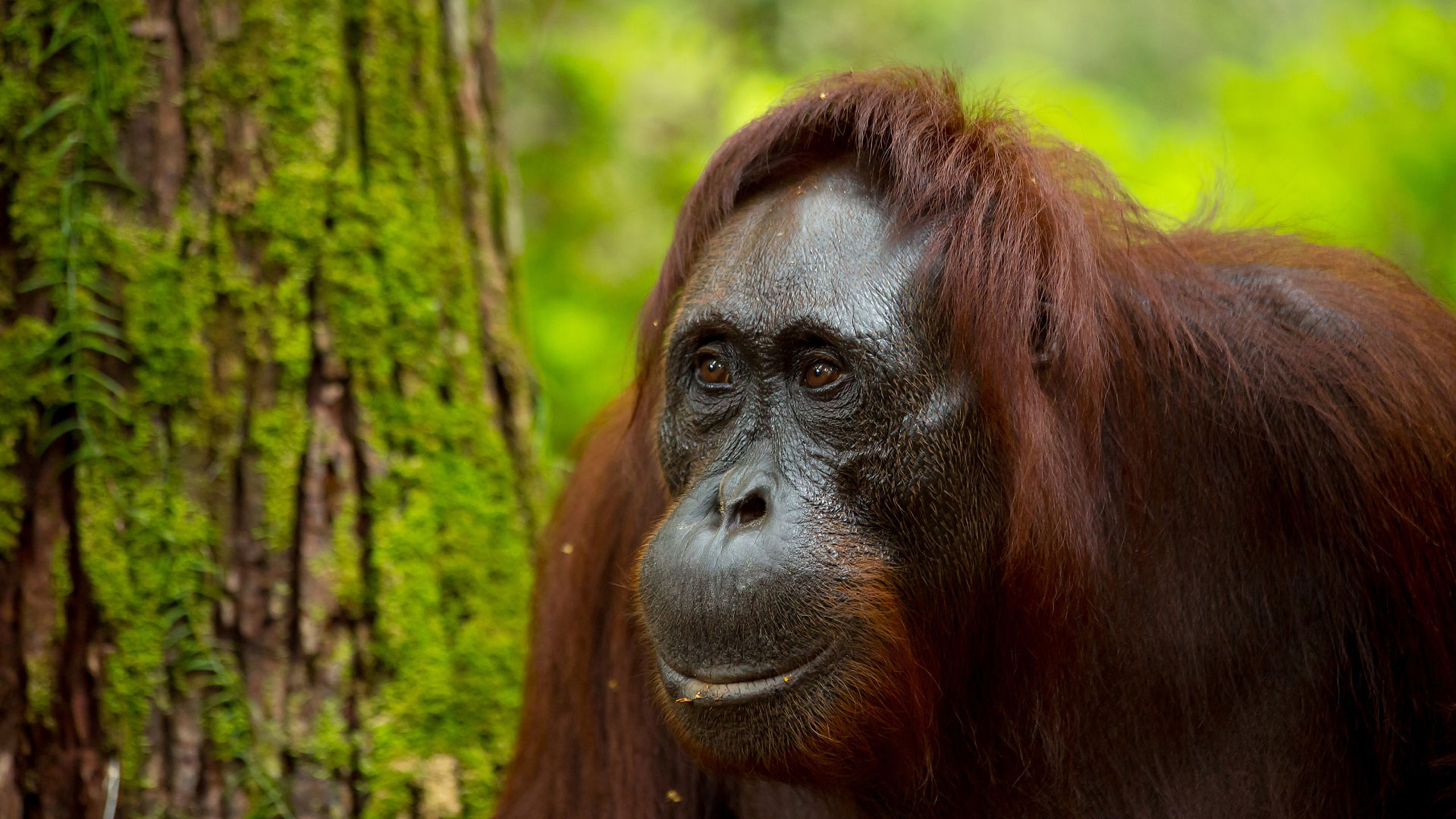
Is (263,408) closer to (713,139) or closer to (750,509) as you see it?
(750,509)

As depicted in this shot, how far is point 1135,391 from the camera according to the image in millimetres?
2484

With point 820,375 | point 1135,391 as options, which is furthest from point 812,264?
point 1135,391

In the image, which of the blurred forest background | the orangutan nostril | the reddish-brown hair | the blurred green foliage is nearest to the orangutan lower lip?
the orangutan nostril

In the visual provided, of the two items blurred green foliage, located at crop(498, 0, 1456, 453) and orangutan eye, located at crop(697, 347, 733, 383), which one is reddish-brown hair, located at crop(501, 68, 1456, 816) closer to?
orangutan eye, located at crop(697, 347, 733, 383)

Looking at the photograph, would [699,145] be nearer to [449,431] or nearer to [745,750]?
[449,431]

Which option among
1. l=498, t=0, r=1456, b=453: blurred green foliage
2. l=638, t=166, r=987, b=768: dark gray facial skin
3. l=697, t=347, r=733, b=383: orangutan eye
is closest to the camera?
l=638, t=166, r=987, b=768: dark gray facial skin

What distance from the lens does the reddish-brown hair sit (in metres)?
2.31

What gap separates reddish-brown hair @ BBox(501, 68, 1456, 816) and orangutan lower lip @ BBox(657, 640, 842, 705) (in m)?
0.38

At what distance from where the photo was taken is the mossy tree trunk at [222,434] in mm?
2922

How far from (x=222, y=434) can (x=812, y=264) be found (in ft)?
5.10

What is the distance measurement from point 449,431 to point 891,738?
1.55 meters

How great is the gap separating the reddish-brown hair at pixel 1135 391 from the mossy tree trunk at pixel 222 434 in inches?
30.4

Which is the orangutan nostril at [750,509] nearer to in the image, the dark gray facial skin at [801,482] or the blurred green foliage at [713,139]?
the dark gray facial skin at [801,482]

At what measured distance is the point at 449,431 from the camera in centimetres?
335
